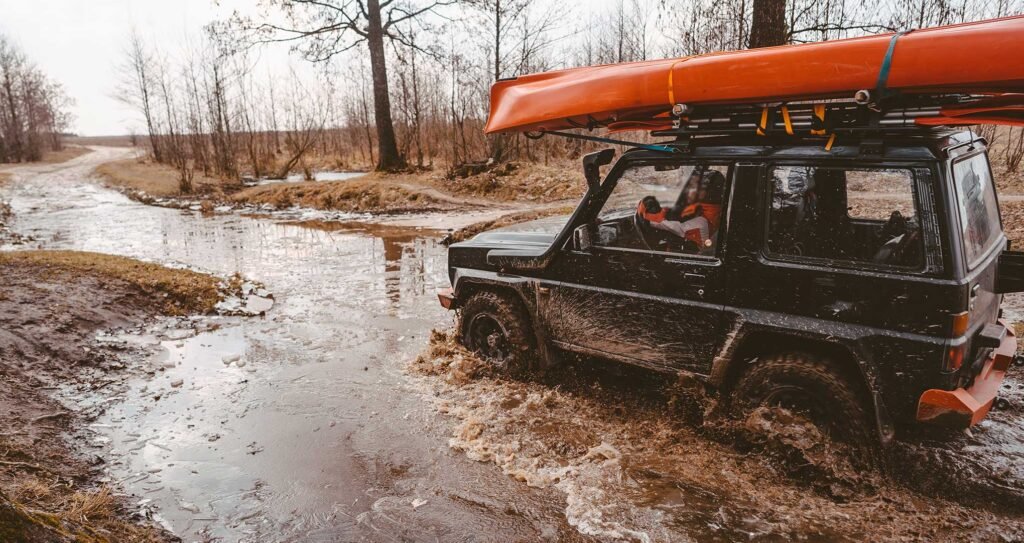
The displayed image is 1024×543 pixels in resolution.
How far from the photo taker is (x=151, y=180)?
3047cm

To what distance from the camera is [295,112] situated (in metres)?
31.9

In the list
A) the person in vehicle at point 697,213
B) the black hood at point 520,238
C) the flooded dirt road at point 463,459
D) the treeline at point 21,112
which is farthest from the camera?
the treeline at point 21,112

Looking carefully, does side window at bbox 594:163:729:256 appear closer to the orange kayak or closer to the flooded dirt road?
the orange kayak

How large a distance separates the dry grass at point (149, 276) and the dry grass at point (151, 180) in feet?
53.7

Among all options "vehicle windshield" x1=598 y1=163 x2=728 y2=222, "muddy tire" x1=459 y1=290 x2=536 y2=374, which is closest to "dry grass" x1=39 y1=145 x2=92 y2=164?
"muddy tire" x1=459 y1=290 x2=536 y2=374

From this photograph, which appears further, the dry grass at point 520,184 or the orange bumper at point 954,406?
the dry grass at point 520,184

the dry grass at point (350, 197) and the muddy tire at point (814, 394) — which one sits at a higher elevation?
the dry grass at point (350, 197)

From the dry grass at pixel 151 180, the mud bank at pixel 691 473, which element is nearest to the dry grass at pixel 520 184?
the dry grass at pixel 151 180

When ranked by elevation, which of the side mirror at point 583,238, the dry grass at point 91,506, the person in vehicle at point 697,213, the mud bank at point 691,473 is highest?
the person in vehicle at point 697,213

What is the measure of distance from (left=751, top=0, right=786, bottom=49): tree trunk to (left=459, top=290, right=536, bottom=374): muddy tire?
207 inches

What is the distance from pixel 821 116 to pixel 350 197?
55.5 feet

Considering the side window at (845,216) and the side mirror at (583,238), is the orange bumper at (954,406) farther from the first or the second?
the side mirror at (583,238)

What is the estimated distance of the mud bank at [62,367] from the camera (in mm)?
3166

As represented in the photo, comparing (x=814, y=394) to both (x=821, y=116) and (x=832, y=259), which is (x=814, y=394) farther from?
→ (x=821, y=116)
